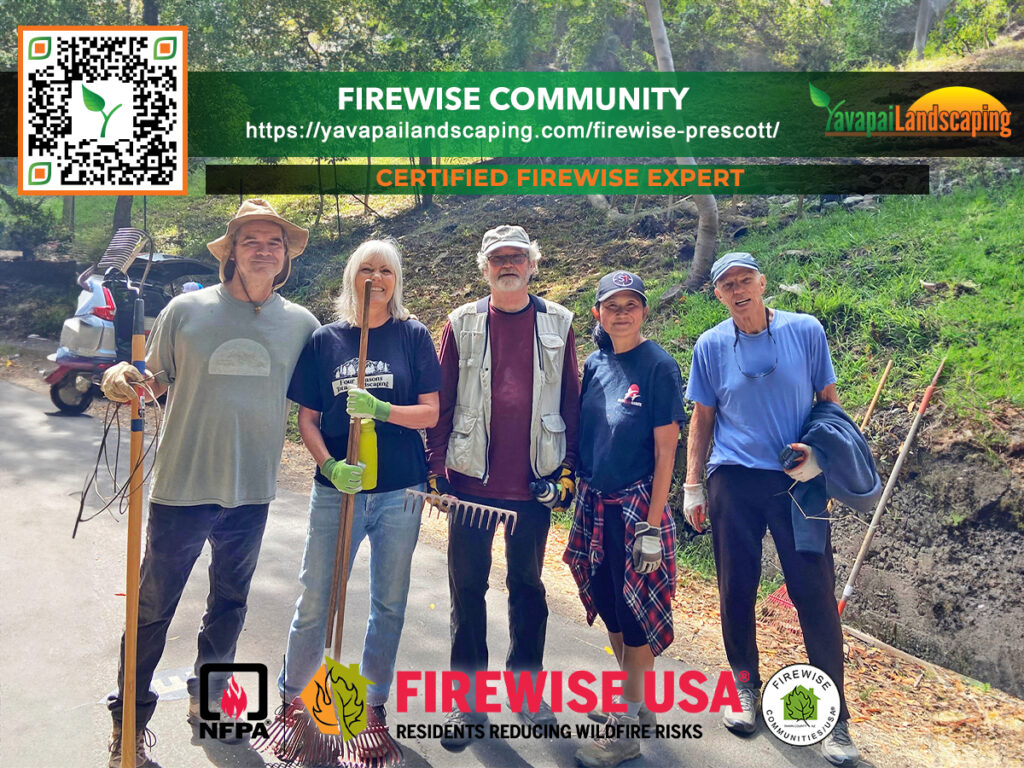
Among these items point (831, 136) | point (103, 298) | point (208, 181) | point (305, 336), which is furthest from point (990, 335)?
point (208, 181)

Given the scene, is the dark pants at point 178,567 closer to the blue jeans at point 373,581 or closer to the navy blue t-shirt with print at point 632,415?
the blue jeans at point 373,581

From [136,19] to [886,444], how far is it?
16098mm

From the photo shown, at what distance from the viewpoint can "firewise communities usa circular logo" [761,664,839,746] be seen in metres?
3.54

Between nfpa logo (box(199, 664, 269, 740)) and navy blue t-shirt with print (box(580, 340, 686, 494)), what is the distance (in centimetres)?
166

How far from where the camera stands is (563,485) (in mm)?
3555

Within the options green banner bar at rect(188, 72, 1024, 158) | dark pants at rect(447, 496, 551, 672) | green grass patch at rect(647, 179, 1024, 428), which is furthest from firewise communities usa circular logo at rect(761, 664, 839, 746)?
green banner bar at rect(188, 72, 1024, 158)

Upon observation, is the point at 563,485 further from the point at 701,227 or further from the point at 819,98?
the point at 819,98

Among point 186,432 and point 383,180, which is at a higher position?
point 383,180

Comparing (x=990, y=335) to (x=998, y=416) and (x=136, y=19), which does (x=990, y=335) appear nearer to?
(x=998, y=416)

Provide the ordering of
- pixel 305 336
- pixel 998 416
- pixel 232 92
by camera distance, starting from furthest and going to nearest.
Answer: pixel 232 92 → pixel 998 416 → pixel 305 336

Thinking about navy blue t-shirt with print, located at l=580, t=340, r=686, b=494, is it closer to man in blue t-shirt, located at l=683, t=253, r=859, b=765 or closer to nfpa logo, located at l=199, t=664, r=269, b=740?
man in blue t-shirt, located at l=683, t=253, r=859, b=765

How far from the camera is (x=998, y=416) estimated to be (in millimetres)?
5352

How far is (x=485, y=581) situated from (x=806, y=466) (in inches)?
56.4

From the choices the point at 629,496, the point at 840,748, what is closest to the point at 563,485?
the point at 629,496
